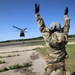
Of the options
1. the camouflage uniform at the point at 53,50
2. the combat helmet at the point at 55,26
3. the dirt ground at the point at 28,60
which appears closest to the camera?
the combat helmet at the point at 55,26

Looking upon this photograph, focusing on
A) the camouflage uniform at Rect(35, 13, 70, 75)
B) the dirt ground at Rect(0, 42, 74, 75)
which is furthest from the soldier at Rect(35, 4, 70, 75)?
the dirt ground at Rect(0, 42, 74, 75)

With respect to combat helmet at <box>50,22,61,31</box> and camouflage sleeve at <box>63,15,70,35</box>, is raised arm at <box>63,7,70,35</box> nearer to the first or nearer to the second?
camouflage sleeve at <box>63,15,70,35</box>

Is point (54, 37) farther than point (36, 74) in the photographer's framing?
No

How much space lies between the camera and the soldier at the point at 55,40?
6.28 meters

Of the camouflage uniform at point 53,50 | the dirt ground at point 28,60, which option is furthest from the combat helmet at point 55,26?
the dirt ground at point 28,60

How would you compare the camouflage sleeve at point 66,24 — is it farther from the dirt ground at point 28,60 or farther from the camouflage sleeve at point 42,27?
the dirt ground at point 28,60

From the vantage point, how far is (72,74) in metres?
10.8

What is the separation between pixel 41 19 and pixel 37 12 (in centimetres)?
22

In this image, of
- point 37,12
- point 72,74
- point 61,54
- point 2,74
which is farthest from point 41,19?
point 2,74

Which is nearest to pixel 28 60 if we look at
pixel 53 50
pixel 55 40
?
pixel 53 50

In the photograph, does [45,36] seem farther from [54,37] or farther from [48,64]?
[48,64]

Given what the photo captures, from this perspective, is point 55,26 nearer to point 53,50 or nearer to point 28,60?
point 53,50

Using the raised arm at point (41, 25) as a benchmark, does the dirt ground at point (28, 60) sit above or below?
below

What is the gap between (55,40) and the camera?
20.5 ft
